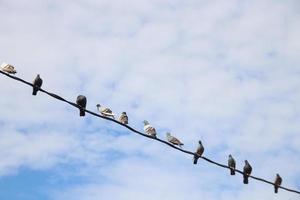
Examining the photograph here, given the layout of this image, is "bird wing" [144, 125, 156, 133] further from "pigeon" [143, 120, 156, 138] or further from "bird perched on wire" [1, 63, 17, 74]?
"bird perched on wire" [1, 63, 17, 74]

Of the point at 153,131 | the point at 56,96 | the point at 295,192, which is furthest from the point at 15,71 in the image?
the point at 295,192

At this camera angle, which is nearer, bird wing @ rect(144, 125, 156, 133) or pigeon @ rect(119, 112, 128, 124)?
bird wing @ rect(144, 125, 156, 133)

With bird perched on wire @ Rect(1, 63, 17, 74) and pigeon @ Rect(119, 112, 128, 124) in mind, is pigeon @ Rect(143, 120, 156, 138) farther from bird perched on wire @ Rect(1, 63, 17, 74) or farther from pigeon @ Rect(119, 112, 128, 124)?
bird perched on wire @ Rect(1, 63, 17, 74)

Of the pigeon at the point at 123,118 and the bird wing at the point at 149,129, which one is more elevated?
the pigeon at the point at 123,118

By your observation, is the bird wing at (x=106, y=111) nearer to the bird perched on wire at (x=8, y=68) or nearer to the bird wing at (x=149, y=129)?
the bird wing at (x=149, y=129)

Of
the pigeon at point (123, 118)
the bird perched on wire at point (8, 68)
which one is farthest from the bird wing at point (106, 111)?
the bird perched on wire at point (8, 68)

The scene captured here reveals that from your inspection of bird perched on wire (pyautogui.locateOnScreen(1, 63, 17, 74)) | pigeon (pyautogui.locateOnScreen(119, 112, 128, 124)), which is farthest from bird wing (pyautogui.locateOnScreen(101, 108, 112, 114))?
bird perched on wire (pyautogui.locateOnScreen(1, 63, 17, 74))

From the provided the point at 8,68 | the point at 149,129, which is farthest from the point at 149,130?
the point at 8,68

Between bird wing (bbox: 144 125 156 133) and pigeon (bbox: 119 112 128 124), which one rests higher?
pigeon (bbox: 119 112 128 124)

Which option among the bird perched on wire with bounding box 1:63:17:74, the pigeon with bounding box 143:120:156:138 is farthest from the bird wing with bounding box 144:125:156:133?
the bird perched on wire with bounding box 1:63:17:74

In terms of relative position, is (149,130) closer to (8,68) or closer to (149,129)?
(149,129)

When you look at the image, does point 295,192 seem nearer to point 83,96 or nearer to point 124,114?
point 124,114

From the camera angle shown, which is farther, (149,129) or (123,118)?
(123,118)

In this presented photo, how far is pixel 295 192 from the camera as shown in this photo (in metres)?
15.5
